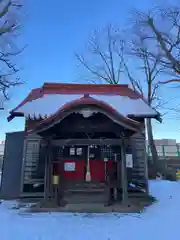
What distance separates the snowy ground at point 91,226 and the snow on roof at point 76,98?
4.01m

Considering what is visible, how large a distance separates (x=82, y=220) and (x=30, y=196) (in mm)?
3664

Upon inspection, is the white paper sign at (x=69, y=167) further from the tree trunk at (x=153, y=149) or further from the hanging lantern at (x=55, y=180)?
the tree trunk at (x=153, y=149)

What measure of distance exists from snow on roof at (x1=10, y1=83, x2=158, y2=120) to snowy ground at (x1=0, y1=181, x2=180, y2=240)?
13.2ft

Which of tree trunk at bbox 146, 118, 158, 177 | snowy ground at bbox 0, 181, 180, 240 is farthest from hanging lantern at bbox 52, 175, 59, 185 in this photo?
tree trunk at bbox 146, 118, 158, 177

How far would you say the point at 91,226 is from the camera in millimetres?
5434

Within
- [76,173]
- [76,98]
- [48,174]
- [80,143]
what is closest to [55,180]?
[48,174]

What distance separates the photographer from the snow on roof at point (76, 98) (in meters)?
9.38

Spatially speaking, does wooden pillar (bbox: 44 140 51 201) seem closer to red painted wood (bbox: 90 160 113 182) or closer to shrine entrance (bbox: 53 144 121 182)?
shrine entrance (bbox: 53 144 121 182)

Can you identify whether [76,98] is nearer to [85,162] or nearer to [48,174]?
[85,162]

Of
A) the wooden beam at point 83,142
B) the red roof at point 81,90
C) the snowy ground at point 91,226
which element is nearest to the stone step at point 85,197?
the snowy ground at point 91,226

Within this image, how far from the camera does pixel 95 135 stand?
8766mm

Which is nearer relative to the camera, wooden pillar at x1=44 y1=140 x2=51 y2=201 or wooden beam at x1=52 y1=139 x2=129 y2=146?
wooden pillar at x1=44 y1=140 x2=51 y2=201

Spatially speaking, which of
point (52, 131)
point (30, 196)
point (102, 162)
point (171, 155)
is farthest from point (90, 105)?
point (171, 155)

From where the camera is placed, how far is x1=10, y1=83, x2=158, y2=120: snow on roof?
9383mm
